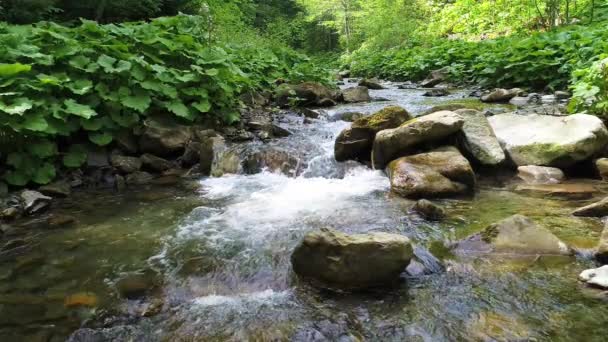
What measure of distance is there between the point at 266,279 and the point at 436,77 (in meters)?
11.8

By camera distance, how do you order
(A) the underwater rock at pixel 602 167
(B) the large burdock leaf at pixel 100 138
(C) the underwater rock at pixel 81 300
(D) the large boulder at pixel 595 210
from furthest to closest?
(B) the large burdock leaf at pixel 100 138 → (A) the underwater rock at pixel 602 167 → (D) the large boulder at pixel 595 210 → (C) the underwater rock at pixel 81 300

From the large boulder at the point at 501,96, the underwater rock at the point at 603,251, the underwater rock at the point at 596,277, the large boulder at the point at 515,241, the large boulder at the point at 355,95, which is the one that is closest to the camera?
the underwater rock at the point at 596,277

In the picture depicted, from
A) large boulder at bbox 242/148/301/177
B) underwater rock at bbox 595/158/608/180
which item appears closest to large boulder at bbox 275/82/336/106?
large boulder at bbox 242/148/301/177

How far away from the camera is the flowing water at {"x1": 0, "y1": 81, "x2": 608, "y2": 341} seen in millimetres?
2738

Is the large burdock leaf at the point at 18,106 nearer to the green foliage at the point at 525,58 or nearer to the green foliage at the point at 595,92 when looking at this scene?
the green foliage at the point at 595,92

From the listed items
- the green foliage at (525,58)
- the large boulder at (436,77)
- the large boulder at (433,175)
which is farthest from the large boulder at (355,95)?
the large boulder at (433,175)

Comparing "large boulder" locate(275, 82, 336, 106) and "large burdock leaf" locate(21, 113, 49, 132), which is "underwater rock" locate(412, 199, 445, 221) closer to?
"large burdock leaf" locate(21, 113, 49, 132)

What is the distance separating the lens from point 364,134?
21.9 feet

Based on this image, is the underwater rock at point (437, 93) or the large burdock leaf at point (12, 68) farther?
the underwater rock at point (437, 93)

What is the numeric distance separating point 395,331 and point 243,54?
9.65m

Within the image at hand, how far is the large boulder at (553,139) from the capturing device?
533cm

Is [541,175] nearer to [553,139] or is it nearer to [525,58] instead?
[553,139]

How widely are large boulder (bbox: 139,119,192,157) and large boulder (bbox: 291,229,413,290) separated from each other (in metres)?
4.19

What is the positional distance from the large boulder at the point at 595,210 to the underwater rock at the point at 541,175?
3.82 feet
